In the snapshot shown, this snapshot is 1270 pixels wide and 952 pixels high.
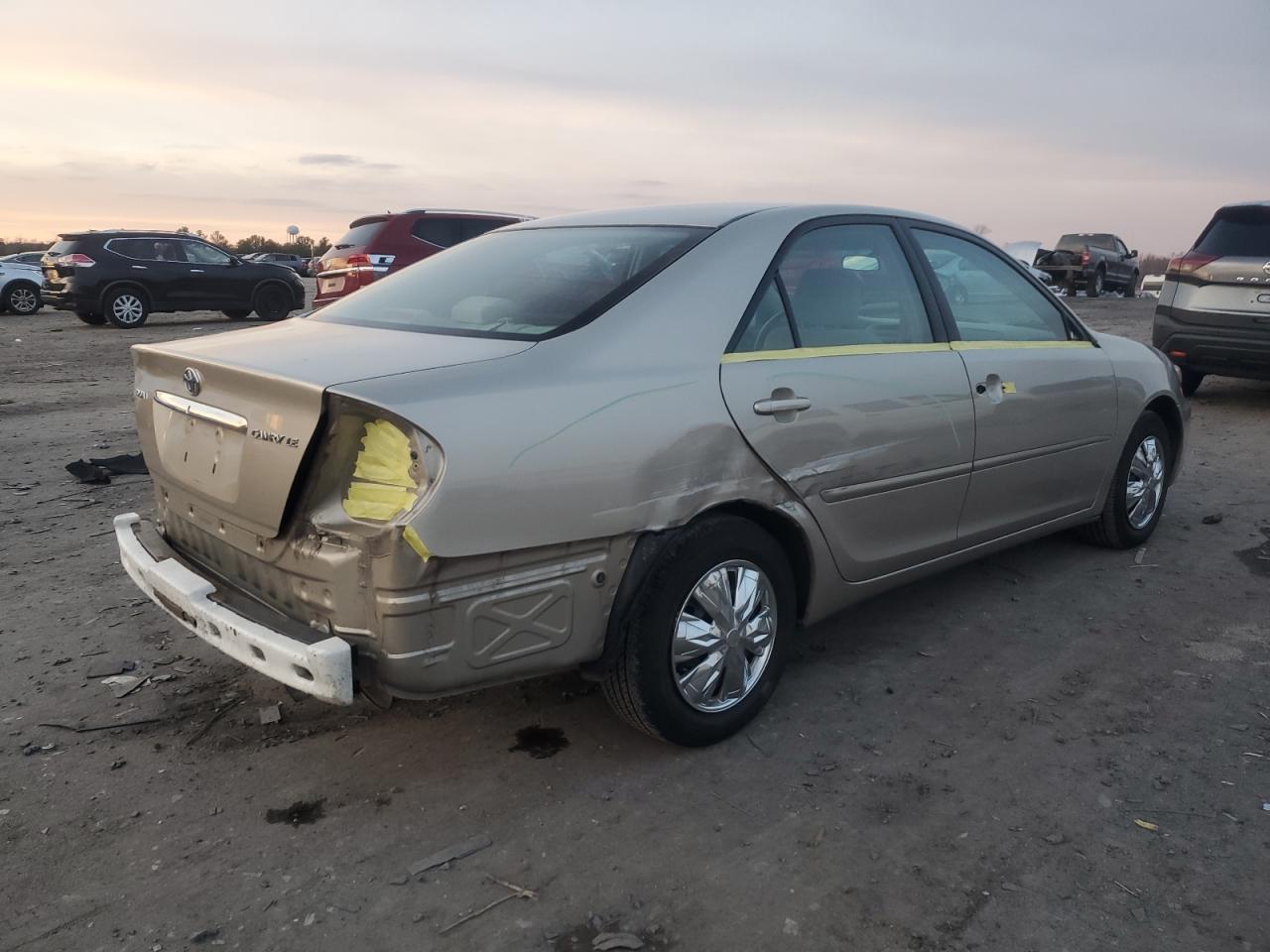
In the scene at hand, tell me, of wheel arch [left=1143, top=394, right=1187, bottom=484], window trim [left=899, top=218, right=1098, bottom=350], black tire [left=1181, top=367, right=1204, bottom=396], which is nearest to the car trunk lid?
window trim [left=899, top=218, right=1098, bottom=350]

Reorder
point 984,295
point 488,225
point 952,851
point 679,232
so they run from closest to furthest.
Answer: point 952,851, point 679,232, point 984,295, point 488,225

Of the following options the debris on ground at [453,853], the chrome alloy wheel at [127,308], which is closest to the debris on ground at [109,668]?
the debris on ground at [453,853]

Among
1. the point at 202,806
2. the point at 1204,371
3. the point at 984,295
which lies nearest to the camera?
the point at 202,806

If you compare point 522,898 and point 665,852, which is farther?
point 665,852

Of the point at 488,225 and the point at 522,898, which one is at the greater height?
the point at 488,225

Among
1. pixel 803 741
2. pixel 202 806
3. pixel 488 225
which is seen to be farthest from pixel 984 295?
pixel 488 225

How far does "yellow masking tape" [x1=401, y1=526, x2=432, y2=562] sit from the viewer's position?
7.54ft

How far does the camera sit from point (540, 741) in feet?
10.3

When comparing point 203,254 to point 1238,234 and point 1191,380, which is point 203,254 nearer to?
point 1191,380

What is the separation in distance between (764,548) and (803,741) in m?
0.62

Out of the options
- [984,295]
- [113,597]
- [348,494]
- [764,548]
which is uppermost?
[984,295]

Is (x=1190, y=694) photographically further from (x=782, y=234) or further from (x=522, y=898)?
(x=522, y=898)

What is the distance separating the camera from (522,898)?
7.85ft

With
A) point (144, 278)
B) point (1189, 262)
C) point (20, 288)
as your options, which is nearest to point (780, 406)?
point (1189, 262)
